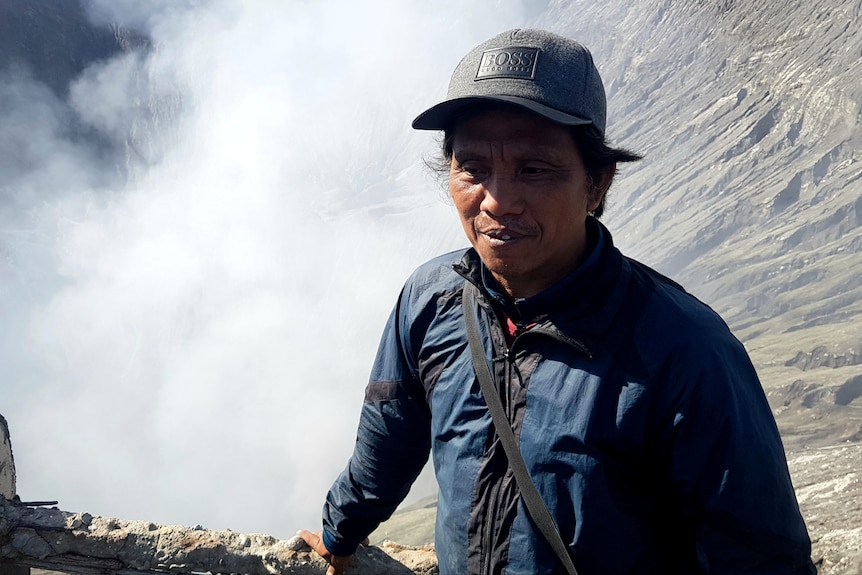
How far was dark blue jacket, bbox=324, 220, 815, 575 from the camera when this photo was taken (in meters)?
1.83

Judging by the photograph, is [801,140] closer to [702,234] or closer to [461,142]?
[702,234]

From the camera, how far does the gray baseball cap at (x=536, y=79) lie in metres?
2.03

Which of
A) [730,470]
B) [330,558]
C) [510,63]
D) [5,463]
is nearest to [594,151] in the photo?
[510,63]

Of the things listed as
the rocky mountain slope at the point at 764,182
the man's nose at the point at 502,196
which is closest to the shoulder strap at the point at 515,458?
the man's nose at the point at 502,196

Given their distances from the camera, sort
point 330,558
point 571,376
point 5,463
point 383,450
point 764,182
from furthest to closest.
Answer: point 764,182, point 5,463, point 330,558, point 383,450, point 571,376

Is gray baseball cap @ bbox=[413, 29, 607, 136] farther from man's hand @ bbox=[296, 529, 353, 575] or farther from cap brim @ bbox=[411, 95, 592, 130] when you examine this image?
man's hand @ bbox=[296, 529, 353, 575]

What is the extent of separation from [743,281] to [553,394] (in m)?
99.2

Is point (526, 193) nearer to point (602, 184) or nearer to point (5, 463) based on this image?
point (602, 184)

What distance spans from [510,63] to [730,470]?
1.28 m

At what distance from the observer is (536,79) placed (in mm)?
2039

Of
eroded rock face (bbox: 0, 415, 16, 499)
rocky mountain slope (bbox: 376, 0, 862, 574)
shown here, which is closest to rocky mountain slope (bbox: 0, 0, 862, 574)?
rocky mountain slope (bbox: 376, 0, 862, 574)

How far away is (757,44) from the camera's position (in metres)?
110

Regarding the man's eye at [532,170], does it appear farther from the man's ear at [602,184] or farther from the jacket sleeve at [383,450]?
the jacket sleeve at [383,450]

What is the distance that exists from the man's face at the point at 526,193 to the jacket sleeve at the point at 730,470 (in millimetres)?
511
